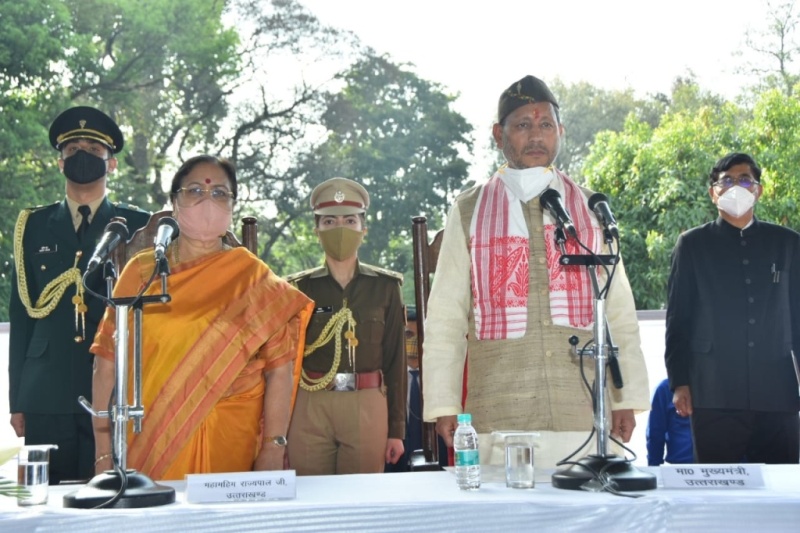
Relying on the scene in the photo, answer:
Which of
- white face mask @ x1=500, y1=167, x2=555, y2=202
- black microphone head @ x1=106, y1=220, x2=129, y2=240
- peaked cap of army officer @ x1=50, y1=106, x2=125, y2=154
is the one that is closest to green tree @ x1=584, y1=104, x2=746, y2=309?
peaked cap of army officer @ x1=50, y1=106, x2=125, y2=154

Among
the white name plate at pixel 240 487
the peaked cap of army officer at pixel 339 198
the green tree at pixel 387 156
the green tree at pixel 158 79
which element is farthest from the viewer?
the green tree at pixel 387 156

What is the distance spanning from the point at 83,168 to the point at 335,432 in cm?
120

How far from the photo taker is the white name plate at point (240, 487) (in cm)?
188

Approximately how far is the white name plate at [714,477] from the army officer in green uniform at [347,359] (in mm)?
1617

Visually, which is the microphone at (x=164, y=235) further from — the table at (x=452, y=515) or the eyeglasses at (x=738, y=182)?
the eyeglasses at (x=738, y=182)

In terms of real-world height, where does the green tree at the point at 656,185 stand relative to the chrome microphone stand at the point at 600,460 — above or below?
above

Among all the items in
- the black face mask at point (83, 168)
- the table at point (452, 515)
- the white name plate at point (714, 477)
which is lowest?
the table at point (452, 515)

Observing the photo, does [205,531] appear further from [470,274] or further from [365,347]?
[365,347]

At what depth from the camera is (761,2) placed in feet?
55.1

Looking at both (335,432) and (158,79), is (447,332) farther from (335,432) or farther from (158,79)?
(158,79)

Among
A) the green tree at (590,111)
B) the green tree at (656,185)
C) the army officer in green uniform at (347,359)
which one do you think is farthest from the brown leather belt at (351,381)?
the green tree at (590,111)

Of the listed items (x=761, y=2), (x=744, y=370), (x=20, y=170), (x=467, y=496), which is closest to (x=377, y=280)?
(x=744, y=370)

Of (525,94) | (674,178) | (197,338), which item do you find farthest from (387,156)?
(197,338)

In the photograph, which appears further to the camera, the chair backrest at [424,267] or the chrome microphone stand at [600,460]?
the chair backrest at [424,267]
